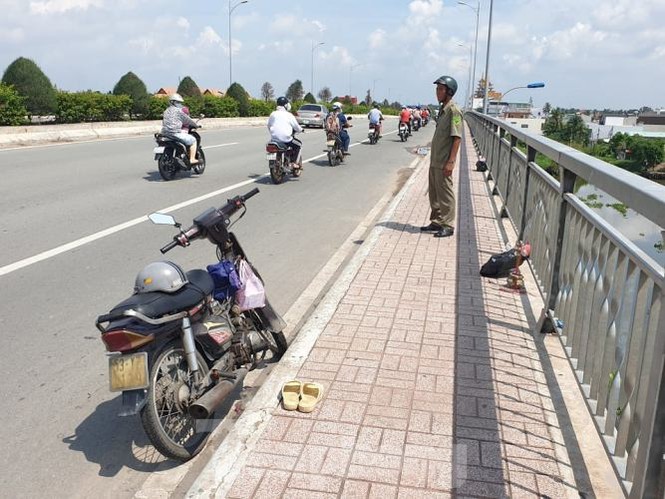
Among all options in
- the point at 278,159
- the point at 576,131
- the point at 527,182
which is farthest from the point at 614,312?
the point at 576,131

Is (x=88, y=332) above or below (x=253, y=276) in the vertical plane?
Answer: below

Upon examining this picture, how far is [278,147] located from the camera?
41.8 feet

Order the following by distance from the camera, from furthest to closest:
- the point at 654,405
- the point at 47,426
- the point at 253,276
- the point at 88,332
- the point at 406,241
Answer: the point at 406,241, the point at 88,332, the point at 253,276, the point at 47,426, the point at 654,405

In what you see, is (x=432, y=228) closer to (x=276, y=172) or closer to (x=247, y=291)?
(x=247, y=291)

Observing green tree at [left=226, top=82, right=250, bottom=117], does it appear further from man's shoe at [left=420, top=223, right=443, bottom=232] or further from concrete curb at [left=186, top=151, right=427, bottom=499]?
concrete curb at [left=186, top=151, right=427, bottom=499]

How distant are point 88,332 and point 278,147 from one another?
27.7 feet

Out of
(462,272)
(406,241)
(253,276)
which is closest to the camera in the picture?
(253,276)

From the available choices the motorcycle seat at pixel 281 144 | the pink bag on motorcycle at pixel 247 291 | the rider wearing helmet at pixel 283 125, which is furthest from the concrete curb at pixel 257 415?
the rider wearing helmet at pixel 283 125

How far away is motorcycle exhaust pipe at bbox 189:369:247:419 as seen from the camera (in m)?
3.16

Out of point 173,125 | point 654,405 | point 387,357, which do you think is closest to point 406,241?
point 387,357

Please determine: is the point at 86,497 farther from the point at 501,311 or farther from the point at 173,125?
the point at 173,125

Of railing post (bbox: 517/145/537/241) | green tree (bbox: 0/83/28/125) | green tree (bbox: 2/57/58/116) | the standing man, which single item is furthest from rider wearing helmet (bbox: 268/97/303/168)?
green tree (bbox: 2/57/58/116)

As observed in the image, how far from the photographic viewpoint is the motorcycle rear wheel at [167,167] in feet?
40.3

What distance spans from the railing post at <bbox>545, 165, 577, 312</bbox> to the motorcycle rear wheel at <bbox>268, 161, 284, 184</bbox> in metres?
8.94
